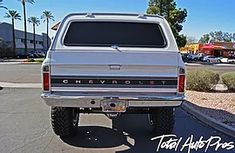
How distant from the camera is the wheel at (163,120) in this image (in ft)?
22.3

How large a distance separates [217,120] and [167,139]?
211 centimetres

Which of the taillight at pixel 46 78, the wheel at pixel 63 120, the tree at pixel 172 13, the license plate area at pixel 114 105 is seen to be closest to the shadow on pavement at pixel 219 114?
the license plate area at pixel 114 105

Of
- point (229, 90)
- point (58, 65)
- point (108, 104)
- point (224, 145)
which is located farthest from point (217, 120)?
point (229, 90)

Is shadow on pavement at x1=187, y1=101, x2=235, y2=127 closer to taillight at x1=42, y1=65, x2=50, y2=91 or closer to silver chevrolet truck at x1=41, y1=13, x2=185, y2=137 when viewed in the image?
silver chevrolet truck at x1=41, y1=13, x2=185, y2=137

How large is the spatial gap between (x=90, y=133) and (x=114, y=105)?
168cm

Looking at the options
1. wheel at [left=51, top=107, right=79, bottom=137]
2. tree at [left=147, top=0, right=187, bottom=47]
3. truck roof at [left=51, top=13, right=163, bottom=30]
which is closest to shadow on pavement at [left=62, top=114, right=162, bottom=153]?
wheel at [left=51, top=107, right=79, bottom=137]

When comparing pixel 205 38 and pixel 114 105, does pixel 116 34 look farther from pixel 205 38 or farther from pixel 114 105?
pixel 205 38

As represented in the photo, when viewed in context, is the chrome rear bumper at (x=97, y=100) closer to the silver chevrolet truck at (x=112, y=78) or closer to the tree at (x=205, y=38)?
the silver chevrolet truck at (x=112, y=78)

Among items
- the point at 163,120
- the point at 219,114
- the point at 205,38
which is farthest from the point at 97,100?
the point at 205,38

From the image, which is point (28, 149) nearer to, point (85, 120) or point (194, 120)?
point (85, 120)

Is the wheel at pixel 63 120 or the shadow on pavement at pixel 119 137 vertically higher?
the wheel at pixel 63 120

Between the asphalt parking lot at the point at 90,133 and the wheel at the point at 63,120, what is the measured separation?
6.0 inches

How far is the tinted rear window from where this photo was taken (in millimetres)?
6763

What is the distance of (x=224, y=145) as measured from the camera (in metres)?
6.61
